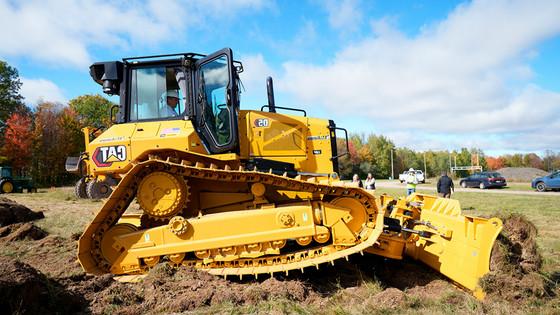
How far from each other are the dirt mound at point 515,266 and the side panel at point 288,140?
2.83m

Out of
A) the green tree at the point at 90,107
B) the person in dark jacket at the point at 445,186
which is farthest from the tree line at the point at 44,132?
the person in dark jacket at the point at 445,186

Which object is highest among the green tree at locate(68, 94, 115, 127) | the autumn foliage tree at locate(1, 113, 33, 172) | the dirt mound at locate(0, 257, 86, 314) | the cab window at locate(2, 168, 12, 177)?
the green tree at locate(68, 94, 115, 127)

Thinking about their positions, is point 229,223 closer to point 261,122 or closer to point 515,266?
point 261,122

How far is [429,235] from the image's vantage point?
565 centimetres

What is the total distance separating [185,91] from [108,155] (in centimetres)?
152

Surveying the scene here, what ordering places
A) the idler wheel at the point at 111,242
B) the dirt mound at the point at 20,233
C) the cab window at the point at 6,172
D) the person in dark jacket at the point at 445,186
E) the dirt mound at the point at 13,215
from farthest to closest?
the cab window at the point at 6,172
the person in dark jacket at the point at 445,186
the dirt mound at the point at 13,215
the dirt mound at the point at 20,233
the idler wheel at the point at 111,242

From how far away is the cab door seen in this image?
5914 millimetres

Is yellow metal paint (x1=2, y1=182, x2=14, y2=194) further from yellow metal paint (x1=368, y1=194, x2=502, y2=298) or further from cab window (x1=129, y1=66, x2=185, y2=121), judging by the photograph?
yellow metal paint (x1=368, y1=194, x2=502, y2=298)

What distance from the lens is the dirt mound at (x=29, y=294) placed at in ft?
13.1

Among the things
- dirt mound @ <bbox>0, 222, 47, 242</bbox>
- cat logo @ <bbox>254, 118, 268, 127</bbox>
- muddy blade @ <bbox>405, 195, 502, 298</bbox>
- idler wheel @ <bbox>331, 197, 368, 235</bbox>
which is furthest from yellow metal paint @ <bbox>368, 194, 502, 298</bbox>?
dirt mound @ <bbox>0, 222, 47, 242</bbox>

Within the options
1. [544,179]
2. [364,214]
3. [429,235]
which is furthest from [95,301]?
[544,179]

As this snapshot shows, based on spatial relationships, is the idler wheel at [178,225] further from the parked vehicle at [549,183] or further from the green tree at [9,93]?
the green tree at [9,93]

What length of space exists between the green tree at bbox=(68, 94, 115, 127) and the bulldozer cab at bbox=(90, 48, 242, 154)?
2283 inches

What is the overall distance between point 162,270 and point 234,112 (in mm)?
2508
